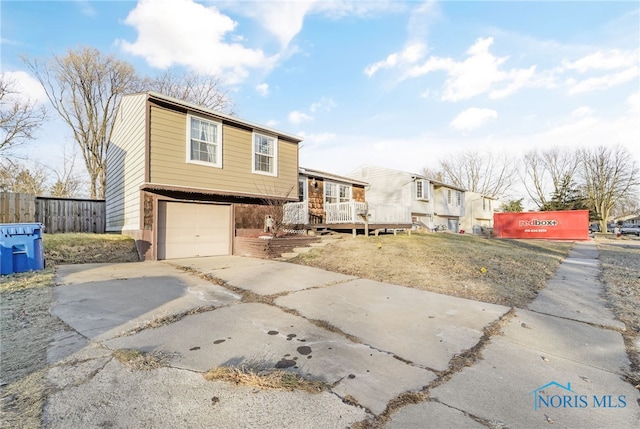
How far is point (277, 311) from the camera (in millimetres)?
3768

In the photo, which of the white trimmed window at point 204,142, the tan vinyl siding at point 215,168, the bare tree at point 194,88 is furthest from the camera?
the bare tree at point 194,88

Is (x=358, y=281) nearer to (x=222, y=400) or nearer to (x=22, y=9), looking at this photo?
(x=222, y=400)

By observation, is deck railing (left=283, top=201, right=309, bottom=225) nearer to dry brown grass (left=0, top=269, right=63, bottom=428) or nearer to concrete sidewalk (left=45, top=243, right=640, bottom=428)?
concrete sidewalk (left=45, top=243, right=640, bottom=428)

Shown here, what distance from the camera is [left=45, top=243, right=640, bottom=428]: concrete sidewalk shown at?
176 centimetres

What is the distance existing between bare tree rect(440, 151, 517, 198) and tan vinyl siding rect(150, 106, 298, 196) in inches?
1495

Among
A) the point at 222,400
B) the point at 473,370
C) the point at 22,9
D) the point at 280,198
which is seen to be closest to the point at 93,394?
the point at 222,400

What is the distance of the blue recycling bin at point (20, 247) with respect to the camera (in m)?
5.66

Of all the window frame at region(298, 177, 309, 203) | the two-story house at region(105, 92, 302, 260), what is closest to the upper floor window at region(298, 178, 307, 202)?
the window frame at region(298, 177, 309, 203)

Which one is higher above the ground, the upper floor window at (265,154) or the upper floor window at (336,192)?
the upper floor window at (265,154)

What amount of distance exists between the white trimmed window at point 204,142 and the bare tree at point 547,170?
4475 centimetres

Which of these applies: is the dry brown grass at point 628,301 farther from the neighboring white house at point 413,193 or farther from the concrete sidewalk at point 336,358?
the neighboring white house at point 413,193

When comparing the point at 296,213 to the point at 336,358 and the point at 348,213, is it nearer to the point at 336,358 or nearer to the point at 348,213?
the point at 348,213

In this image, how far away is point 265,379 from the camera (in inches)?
81.2

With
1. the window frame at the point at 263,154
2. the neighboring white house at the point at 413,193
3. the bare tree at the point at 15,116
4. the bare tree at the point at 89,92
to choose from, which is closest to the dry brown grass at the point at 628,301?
the window frame at the point at 263,154
